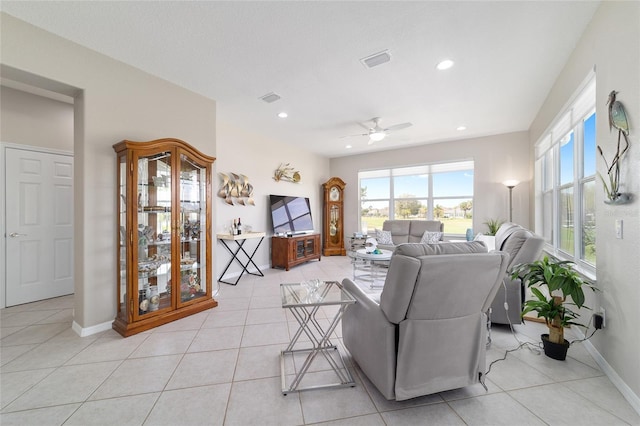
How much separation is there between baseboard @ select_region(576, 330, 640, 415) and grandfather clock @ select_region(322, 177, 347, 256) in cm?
495

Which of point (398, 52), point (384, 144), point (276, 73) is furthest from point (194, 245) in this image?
point (384, 144)

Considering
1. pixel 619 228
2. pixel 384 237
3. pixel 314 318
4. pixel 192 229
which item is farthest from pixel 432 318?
pixel 384 237

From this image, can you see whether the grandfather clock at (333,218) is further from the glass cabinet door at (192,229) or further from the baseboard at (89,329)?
the baseboard at (89,329)

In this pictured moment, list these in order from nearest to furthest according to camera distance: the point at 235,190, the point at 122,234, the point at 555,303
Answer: the point at 555,303, the point at 122,234, the point at 235,190

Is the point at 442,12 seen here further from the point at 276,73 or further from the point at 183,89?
the point at 183,89

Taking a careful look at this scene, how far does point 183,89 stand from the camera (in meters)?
3.13

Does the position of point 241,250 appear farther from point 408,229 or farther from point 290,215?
point 408,229

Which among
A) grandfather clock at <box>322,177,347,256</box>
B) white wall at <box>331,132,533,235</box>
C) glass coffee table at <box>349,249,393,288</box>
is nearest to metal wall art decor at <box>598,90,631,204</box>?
glass coffee table at <box>349,249,393,288</box>

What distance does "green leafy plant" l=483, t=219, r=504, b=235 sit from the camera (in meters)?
4.96

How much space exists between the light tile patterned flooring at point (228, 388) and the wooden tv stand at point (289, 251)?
259 cm

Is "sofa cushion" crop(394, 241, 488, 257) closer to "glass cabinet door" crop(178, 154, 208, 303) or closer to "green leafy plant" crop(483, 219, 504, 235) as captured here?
"glass cabinet door" crop(178, 154, 208, 303)

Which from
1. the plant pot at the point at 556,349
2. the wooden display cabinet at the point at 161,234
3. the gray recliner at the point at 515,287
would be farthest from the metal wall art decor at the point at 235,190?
the plant pot at the point at 556,349

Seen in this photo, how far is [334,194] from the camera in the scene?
6.82m

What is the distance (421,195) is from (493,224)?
5.44 ft
